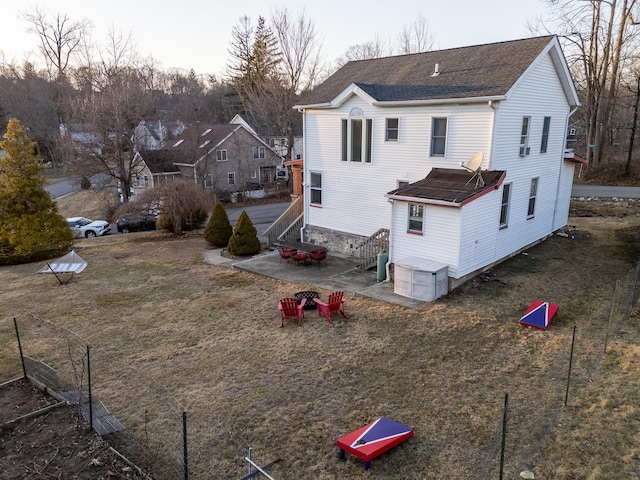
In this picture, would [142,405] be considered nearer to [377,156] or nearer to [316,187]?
[377,156]

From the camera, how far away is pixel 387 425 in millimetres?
7297

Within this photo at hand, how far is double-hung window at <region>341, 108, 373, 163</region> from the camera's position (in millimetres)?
17217

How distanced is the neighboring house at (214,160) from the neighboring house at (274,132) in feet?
5.32

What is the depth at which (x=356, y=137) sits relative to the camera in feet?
58.3

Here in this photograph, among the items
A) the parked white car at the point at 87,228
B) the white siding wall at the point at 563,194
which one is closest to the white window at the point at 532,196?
the white siding wall at the point at 563,194

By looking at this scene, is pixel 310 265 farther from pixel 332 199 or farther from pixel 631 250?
pixel 631 250

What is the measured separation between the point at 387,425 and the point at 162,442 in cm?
384

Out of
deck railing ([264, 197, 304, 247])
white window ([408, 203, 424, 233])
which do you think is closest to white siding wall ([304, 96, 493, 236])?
deck railing ([264, 197, 304, 247])

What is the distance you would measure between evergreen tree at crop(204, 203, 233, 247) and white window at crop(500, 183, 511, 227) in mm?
12871

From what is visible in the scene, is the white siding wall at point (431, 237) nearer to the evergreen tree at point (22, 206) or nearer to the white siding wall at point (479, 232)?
the white siding wall at point (479, 232)

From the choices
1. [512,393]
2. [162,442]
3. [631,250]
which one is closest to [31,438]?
[162,442]

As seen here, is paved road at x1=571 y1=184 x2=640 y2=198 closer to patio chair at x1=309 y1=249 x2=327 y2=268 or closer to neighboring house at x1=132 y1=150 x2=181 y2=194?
patio chair at x1=309 y1=249 x2=327 y2=268

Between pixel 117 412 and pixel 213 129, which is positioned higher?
pixel 213 129

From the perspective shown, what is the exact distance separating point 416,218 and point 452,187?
60.1 inches
